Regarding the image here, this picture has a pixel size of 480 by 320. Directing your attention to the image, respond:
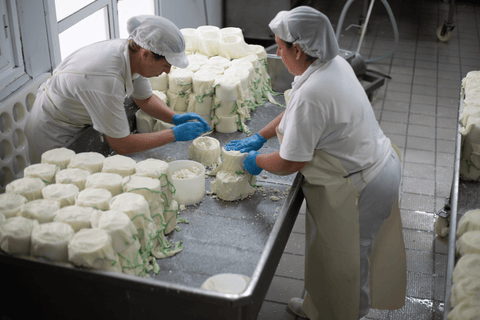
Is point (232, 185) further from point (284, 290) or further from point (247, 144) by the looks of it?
point (284, 290)

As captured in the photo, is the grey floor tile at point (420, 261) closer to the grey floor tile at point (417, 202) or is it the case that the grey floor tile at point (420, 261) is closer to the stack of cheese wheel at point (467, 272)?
the grey floor tile at point (417, 202)

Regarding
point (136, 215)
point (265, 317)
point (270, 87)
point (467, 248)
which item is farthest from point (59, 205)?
point (270, 87)

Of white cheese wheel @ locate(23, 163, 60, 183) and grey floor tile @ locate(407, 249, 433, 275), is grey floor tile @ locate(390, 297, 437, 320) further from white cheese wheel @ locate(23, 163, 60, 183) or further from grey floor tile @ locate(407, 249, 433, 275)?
white cheese wheel @ locate(23, 163, 60, 183)

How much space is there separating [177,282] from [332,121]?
909 millimetres

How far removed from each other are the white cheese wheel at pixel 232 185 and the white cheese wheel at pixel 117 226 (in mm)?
746

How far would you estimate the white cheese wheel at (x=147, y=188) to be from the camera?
6.00ft

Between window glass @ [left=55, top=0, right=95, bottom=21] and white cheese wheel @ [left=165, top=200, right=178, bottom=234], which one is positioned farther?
window glass @ [left=55, top=0, right=95, bottom=21]

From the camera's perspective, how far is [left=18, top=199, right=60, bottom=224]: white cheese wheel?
1674 mm

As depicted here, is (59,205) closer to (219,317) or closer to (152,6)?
(219,317)

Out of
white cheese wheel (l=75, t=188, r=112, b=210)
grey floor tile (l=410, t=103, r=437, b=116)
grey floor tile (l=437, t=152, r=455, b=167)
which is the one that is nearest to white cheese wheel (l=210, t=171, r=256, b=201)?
white cheese wheel (l=75, t=188, r=112, b=210)

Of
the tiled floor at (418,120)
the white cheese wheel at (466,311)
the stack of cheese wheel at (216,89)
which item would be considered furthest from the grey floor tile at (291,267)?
the white cheese wheel at (466,311)

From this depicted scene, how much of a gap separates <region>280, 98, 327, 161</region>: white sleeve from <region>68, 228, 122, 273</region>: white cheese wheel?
834 millimetres

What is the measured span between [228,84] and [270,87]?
80 cm

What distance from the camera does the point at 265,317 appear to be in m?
2.73
